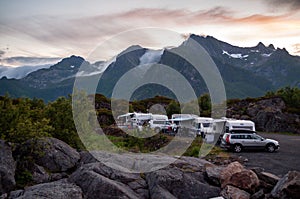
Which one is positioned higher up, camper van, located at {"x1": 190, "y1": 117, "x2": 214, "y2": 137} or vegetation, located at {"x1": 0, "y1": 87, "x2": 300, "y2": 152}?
vegetation, located at {"x1": 0, "y1": 87, "x2": 300, "y2": 152}

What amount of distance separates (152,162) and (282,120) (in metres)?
47.7

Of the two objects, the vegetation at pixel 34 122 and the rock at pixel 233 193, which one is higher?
the vegetation at pixel 34 122

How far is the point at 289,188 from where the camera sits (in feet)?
40.9

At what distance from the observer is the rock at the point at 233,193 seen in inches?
517

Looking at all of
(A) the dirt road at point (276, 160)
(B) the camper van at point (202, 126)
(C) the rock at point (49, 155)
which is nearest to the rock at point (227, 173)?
(A) the dirt road at point (276, 160)

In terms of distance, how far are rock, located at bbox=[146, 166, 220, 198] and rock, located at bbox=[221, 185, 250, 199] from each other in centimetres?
59

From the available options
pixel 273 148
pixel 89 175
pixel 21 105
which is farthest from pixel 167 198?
pixel 273 148

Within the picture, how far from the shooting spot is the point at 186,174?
14789 mm

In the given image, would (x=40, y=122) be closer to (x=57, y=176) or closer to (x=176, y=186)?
(x=57, y=176)

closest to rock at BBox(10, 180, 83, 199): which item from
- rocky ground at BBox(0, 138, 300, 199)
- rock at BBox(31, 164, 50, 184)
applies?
rocky ground at BBox(0, 138, 300, 199)

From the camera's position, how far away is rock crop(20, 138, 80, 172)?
15111mm

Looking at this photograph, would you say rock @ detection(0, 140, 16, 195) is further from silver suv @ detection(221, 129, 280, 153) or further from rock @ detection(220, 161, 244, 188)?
silver suv @ detection(221, 129, 280, 153)

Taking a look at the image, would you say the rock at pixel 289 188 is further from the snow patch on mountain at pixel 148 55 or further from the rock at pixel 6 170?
the snow patch on mountain at pixel 148 55

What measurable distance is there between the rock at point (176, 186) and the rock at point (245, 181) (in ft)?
2.98
